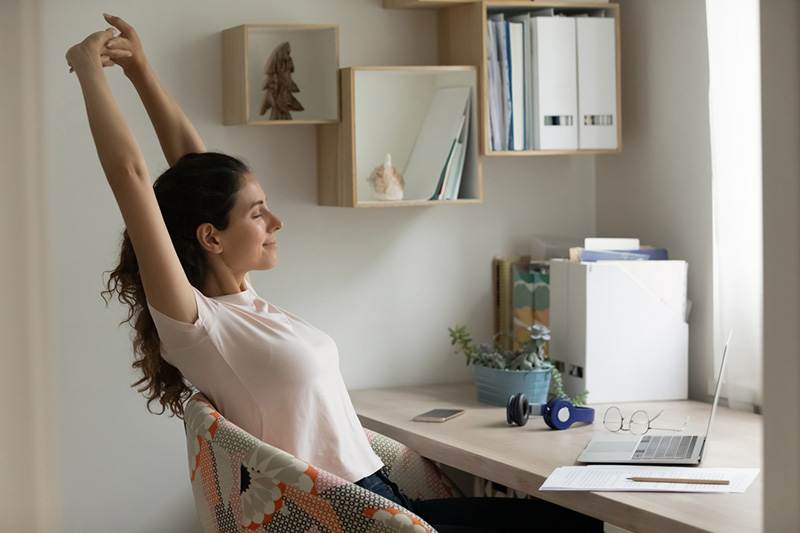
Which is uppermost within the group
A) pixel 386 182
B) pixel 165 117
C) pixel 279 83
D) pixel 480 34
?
pixel 480 34

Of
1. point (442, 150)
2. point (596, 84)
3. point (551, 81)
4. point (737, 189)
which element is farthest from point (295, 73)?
point (737, 189)

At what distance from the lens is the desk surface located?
5.11 ft

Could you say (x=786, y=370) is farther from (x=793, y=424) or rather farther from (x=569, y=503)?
(x=569, y=503)

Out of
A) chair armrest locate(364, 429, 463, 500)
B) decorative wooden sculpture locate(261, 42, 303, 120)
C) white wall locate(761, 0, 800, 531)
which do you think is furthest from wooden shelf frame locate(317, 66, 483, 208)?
white wall locate(761, 0, 800, 531)

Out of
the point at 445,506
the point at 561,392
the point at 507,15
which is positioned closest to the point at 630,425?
the point at 561,392

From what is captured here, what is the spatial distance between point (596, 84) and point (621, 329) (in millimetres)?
737

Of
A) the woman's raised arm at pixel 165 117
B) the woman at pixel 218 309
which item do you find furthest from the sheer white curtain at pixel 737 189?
the woman's raised arm at pixel 165 117

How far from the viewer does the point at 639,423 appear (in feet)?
7.27

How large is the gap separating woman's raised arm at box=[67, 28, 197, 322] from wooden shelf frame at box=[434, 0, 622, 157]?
1.16 meters

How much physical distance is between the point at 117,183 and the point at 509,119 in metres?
1.34

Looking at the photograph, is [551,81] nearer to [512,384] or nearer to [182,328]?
[512,384]

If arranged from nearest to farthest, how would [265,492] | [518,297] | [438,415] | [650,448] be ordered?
[265,492] → [650,448] → [438,415] → [518,297]

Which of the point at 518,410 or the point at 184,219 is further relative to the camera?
the point at 518,410

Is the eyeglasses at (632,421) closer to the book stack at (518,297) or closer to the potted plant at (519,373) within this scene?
the potted plant at (519,373)
